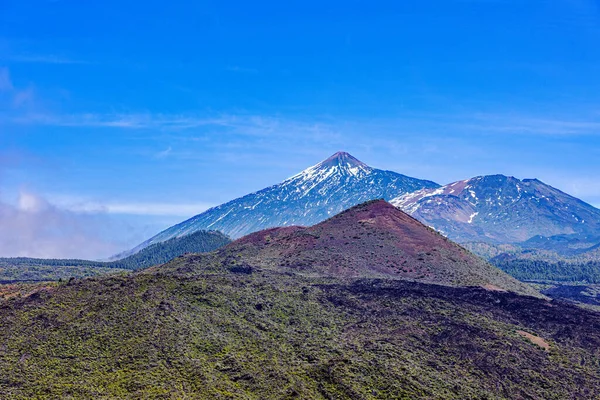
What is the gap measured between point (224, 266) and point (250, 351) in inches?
1863

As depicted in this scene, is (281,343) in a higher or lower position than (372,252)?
lower

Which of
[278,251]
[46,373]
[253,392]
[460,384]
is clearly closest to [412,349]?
[460,384]

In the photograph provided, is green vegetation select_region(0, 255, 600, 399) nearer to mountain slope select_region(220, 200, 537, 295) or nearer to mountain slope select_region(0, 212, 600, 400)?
mountain slope select_region(0, 212, 600, 400)

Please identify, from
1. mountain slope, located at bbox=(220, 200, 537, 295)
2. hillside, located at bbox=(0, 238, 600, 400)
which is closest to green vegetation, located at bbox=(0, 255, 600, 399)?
hillside, located at bbox=(0, 238, 600, 400)

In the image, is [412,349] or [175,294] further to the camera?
[175,294]

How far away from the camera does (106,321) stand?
202 ft

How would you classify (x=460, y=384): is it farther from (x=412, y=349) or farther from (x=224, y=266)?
(x=224, y=266)

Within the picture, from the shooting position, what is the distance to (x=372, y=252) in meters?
115

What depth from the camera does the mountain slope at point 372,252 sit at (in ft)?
348

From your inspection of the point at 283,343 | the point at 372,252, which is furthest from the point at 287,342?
the point at 372,252

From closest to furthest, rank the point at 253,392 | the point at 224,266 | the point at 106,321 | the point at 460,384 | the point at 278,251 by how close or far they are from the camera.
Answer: the point at 253,392, the point at 460,384, the point at 106,321, the point at 224,266, the point at 278,251

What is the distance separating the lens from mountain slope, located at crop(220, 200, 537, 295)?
105938 mm

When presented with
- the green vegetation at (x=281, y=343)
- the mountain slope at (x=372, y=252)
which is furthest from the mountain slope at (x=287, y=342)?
the mountain slope at (x=372, y=252)

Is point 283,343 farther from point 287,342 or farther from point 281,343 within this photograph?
point 287,342
